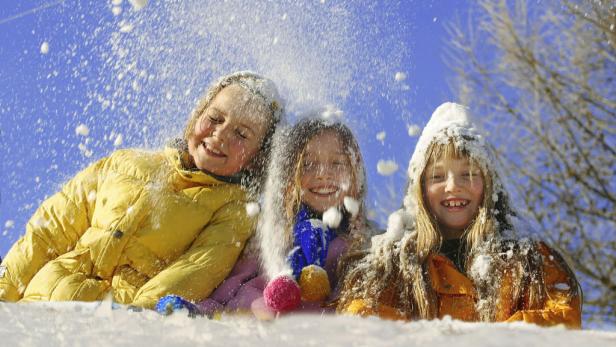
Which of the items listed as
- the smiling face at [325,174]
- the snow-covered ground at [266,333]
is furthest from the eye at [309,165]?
the snow-covered ground at [266,333]

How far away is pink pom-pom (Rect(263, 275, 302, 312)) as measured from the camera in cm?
262

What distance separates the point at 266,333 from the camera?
153 cm

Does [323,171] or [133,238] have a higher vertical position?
[323,171]

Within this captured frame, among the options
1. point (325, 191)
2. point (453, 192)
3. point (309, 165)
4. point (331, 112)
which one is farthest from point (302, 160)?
point (453, 192)

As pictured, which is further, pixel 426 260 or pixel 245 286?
pixel 245 286

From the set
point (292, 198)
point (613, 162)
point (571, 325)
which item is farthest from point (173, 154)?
point (613, 162)

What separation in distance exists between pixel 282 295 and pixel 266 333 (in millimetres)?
1099

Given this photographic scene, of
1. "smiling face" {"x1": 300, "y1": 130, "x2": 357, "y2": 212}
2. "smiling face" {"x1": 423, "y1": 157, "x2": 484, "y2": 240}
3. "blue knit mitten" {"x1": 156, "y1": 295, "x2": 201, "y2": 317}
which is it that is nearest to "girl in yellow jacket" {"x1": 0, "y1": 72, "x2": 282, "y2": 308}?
"blue knit mitten" {"x1": 156, "y1": 295, "x2": 201, "y2": 317}

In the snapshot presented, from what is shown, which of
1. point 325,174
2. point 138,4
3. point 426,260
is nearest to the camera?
point 426,260

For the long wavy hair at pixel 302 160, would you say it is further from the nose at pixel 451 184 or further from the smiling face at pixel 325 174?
the nose at pixel 451 184

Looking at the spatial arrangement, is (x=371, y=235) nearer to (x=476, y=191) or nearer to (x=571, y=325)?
(x=476, y=191)

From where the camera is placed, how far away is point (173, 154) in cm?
344

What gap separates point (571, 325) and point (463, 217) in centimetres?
58

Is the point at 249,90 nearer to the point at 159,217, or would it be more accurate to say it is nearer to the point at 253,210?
the point at 253,210
